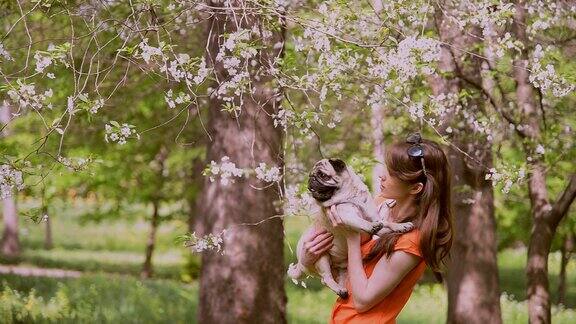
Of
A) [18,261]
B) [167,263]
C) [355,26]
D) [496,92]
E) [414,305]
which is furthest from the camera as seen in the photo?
[167,263]

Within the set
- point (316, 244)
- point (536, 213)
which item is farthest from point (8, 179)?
point (536, 213)

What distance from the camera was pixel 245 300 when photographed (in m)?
9.10

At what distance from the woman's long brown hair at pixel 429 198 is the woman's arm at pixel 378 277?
0.16 feet

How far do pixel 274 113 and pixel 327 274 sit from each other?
366cm

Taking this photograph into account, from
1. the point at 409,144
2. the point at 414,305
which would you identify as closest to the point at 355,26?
the point at 409,144

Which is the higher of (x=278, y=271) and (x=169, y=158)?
(x=169, y=158)

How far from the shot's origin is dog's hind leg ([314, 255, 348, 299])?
4.35 meters

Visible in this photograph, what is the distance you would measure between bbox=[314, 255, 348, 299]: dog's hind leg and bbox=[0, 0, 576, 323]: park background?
85 cm

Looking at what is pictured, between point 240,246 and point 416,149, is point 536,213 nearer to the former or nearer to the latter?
point 240,246

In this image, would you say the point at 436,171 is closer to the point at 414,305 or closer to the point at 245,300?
the point at 245,300

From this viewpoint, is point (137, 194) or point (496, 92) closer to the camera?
point (496, 92)

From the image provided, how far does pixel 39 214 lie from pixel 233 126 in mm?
3406

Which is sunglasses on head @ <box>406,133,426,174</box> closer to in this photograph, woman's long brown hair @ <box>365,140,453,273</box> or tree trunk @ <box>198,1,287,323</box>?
woman's long brown hair @ <box>365,140,453,273</box>

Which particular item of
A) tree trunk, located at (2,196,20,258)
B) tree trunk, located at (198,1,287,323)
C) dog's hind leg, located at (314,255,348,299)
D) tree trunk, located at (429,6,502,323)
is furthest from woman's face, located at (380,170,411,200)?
tree trunk, located at (2,196,20,258)
